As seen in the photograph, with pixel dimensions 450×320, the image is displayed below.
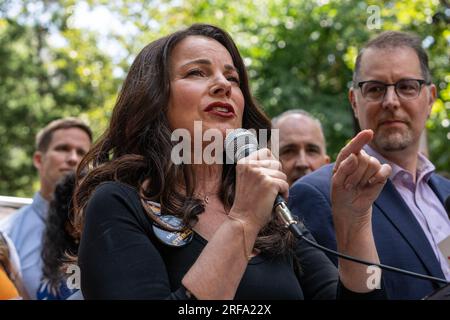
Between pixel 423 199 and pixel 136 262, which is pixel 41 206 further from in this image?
pixel 136 262

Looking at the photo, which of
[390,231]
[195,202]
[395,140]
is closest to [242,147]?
[195,202]

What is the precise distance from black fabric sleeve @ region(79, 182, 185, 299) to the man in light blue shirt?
2398 millimetres

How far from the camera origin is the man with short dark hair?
535cm

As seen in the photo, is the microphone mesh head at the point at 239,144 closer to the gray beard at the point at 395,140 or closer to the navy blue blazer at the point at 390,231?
the navy blue blazer at the point at 390,231

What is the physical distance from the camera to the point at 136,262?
7.35 feet

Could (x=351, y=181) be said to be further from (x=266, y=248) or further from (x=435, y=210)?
(x=435, y=210)

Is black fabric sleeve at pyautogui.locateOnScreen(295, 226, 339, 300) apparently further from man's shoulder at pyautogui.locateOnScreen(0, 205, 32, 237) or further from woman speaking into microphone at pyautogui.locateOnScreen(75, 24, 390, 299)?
man's shoulder at pyautogui.locateOnScreen(0, 205, 32, 237)

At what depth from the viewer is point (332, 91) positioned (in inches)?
525

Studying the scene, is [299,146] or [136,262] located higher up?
[299,146]

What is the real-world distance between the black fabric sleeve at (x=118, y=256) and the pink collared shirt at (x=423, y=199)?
1658 millimetres

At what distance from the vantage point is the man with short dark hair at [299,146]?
17.6 ft

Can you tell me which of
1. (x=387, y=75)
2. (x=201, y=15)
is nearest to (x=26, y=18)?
(x=201, y=15)

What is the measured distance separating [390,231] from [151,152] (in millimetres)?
1268

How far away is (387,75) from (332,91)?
9761 mm
